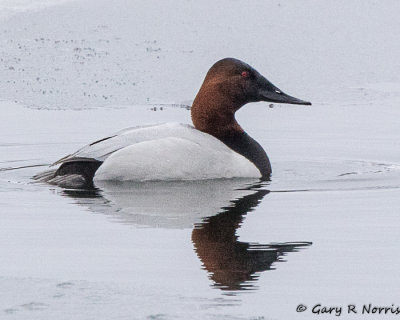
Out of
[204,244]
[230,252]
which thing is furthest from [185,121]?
[230,252]

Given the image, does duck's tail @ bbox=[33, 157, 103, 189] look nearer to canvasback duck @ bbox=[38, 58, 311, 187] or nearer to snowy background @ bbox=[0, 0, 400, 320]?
canvasback duck @ bbox=[38, 58, 311, 187]

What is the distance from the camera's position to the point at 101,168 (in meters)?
7.68

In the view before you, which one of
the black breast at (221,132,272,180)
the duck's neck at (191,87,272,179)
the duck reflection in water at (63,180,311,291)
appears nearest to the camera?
the duck reflection in water at (63,180,311,291)

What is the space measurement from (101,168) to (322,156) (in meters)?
2.39

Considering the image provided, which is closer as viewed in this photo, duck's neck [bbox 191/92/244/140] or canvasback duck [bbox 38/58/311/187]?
canvasback duck [bbox 38/58/311/187]

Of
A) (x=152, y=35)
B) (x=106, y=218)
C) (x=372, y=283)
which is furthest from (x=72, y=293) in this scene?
(x=152, y=35)

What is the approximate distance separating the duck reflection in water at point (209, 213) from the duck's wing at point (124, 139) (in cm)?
37

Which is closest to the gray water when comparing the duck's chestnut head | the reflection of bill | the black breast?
the reflection of bill

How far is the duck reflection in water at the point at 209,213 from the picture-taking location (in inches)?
182

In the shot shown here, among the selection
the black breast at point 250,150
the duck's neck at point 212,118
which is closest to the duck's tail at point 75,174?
the duck's neck at point 212,118

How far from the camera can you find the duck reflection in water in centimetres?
462

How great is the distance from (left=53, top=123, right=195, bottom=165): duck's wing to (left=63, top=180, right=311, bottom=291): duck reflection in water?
367 mm

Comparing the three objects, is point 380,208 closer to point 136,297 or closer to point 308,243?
point 308,243

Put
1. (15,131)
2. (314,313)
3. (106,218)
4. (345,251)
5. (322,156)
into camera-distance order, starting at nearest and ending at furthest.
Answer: (314,313) < (345,251) < (106,218) < (322,156) < (15,131)
